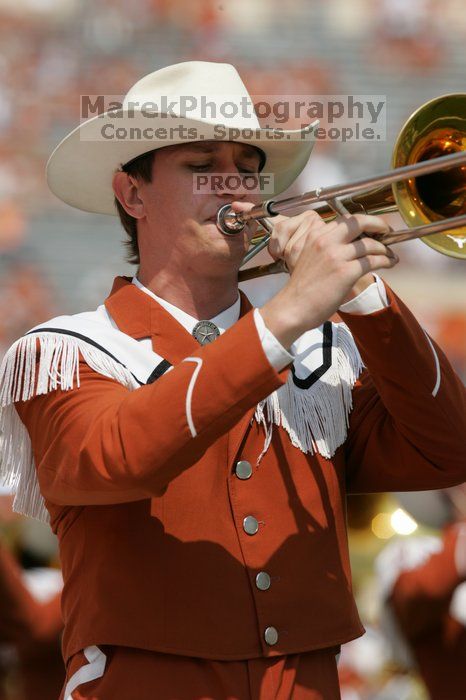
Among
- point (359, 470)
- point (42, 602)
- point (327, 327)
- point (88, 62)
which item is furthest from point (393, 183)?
point (88, 62)

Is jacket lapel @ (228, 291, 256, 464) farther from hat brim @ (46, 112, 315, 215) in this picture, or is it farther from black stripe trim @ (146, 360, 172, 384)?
hat brim @ (46, 112, 315, 215)

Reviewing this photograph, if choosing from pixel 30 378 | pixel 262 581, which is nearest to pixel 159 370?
pixel 30 378

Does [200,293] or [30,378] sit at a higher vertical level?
[200,293]

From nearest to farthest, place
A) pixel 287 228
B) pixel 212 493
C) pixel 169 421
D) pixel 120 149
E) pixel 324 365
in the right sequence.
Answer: pixel 169 421
pixel 287 228
pixel 212 493
pixel 324 365
pixel 120 149

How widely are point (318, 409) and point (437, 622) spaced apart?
243 cm

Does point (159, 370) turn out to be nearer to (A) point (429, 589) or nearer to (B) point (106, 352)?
(B) point (106, 352)

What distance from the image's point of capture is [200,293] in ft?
8.71

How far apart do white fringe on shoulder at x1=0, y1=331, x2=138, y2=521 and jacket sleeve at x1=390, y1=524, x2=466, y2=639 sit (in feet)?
8.41

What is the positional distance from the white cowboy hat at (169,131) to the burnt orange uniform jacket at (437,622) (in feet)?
7.45

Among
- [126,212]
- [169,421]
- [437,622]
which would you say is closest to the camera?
[169,421]

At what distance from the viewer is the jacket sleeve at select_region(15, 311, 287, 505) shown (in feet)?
6.61

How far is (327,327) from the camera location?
2727 mm

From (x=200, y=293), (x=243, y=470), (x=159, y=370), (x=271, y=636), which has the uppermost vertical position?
(x=200, y=293)

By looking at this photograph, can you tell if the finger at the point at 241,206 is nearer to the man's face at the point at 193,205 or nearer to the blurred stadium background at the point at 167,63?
the man's face at the point at 193,205
